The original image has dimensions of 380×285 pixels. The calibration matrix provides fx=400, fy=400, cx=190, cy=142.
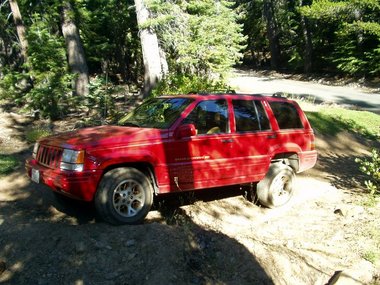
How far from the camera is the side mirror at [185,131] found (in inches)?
230

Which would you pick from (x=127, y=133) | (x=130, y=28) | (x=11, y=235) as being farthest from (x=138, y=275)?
(x=130, y=28)

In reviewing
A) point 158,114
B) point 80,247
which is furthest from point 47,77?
Result: point 80,247

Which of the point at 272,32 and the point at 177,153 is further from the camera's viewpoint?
the point at 272,32

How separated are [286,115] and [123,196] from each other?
3664 millimetres

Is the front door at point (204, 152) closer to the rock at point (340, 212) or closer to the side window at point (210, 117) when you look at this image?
the side window at point (210, 117)

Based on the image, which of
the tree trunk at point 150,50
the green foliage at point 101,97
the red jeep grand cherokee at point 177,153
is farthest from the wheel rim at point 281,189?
the tree trunk at point 150,50

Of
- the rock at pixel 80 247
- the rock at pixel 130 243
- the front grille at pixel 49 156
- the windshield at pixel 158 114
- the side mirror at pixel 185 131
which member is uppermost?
the windshield at pixel 158 114

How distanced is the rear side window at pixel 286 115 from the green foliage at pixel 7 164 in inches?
216

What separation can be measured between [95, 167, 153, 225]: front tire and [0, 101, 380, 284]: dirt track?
0.22 metres

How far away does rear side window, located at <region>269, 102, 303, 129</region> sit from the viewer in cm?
741

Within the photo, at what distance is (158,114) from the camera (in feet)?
21.2

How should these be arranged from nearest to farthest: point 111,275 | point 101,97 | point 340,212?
point 111,275, point 340,212, point 101,97

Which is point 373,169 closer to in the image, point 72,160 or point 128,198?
point 128,198

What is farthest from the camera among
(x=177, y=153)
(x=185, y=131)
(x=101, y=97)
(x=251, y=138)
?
(x=101, y=97)
